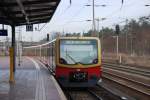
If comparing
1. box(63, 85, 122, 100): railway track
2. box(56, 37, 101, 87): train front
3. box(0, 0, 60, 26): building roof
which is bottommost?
box(63, 85, 122, 100): railway track

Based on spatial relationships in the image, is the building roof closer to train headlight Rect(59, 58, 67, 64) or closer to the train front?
the train front

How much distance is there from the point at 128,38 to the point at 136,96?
72.7m

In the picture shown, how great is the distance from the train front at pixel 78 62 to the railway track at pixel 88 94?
469 millimetres

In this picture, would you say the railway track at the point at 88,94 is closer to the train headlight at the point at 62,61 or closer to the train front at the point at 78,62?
the train front at the point at 78,62

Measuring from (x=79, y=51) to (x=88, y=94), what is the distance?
2.25 m

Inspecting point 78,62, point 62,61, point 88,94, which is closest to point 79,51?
point 78,62

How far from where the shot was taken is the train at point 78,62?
22.1 metres

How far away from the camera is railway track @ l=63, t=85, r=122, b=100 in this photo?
2003cm

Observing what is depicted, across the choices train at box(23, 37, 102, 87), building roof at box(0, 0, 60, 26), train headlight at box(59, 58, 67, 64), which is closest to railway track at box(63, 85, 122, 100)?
train at box(23, 37, 102, 87)

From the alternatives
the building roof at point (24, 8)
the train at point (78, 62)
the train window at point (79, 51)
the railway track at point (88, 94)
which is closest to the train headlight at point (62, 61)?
the train at point (78, 62)

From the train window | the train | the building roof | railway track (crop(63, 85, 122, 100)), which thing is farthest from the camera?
the train window

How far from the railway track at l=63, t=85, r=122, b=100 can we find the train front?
47cm

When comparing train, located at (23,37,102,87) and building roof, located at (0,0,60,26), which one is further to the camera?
train, located at (23,37,102,87)

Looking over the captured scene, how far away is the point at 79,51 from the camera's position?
22.8 meters
